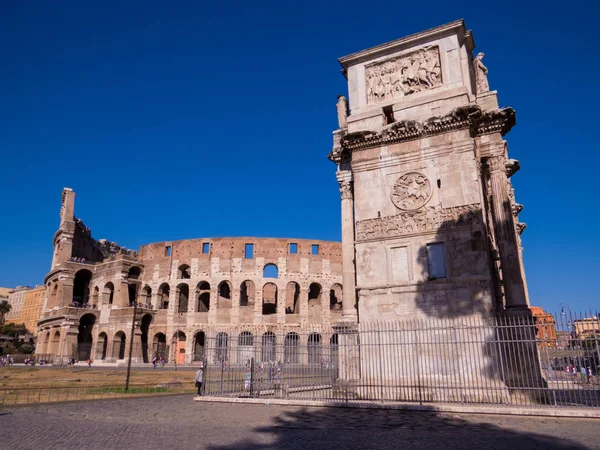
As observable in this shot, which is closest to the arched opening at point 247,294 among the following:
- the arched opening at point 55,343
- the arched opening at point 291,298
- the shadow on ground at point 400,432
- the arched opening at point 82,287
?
the arched opening at point 291,298

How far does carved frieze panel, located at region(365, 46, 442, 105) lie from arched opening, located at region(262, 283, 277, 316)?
33.2 metres

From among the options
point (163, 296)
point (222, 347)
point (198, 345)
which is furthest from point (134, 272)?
point (222, 347)

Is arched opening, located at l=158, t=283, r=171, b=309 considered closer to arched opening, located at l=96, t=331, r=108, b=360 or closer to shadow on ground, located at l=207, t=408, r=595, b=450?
arched opening, located at l=96, t=331, r=108, b=360

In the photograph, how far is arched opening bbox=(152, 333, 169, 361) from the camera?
42.2 meters

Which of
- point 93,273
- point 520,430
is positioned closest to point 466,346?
point 520,430

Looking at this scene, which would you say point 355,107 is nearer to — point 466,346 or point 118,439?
point 466,346

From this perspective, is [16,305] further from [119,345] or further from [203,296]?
[203,296]

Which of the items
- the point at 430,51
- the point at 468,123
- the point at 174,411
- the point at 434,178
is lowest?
the point at 174,411

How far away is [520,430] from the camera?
7.60m

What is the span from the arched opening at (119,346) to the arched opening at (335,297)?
20.0 meters

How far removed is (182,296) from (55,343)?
12.4 metres

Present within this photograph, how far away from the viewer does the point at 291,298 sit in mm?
48562

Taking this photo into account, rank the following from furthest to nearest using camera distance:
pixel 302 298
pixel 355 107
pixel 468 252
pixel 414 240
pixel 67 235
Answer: pixel 67 235 < pixel 302 298 < pixel 355 107 < pixel 414 240 < pixel 468 252

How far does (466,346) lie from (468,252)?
7.91ft
